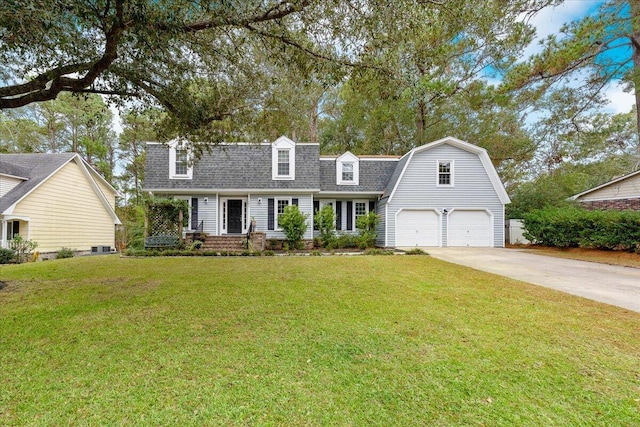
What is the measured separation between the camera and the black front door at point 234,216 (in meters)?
15.6

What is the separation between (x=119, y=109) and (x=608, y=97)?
61.0 feet

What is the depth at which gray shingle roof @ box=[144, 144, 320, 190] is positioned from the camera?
48.1 feet

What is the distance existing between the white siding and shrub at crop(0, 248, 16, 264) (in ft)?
10.7

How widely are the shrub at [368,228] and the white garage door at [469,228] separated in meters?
3.83

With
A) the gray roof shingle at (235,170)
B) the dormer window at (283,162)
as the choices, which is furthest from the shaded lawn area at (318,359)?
the dormer window at (283,162)

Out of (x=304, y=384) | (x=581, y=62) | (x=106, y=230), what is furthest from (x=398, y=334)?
(x=106, y=230)

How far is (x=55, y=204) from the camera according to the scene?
14711mm

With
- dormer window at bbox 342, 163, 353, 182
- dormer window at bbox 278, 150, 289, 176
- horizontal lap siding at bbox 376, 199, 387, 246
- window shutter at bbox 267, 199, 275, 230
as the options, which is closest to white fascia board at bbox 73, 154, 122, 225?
window shutter at bbox 267, 199, 275, 230

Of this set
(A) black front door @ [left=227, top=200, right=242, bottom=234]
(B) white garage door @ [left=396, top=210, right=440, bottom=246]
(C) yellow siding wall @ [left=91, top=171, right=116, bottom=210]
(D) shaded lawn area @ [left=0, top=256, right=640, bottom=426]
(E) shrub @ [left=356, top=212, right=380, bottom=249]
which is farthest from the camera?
(C) yellow siding wall @ [left=91, top=171, right=116, bottom=210]

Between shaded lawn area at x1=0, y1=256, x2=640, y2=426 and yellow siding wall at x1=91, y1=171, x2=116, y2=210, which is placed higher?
yellow siding wall at x1=91, y1=171, x2=116, y2=210

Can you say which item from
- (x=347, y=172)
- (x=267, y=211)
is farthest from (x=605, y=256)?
(x=267, y=211)

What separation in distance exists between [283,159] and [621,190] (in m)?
16.4

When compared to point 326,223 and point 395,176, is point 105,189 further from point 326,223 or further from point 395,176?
point 395,176

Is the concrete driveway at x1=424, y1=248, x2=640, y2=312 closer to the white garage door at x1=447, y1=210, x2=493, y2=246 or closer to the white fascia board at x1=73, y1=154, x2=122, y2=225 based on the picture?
the white garage door at x1=447, y1=210, x2=493, y2=246
